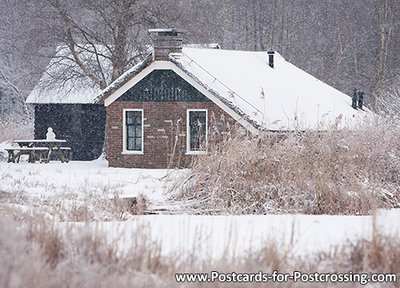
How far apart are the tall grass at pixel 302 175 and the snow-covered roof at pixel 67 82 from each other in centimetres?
1500

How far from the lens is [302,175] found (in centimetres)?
1017

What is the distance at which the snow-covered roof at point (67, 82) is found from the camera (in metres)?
24.8

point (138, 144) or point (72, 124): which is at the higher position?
point (72, 124)

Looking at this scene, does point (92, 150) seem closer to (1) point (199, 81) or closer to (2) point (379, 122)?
(1) point (199, 81)

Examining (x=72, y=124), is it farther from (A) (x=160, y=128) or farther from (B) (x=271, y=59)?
(B) (x=271, y=59)

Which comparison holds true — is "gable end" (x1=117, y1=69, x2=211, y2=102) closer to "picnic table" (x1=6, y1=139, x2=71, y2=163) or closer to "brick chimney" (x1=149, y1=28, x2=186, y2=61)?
"brick chimney" (x1=149, y1=28, x2=186, y2=61)

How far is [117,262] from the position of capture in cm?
462

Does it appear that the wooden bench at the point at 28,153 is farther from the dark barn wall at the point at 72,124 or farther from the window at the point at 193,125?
the window at the point at 193,125

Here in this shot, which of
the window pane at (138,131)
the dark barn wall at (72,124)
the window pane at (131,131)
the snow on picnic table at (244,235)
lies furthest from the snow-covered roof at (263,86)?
the snow on picnic table at (244,235)

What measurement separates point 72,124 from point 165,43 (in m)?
8.29

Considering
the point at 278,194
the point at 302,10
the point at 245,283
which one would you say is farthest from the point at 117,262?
the point at 302,10

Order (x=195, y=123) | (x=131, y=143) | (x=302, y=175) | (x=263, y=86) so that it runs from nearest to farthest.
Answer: (x=302, y=175) → (x=195, y=123) → (x=131, y=143) → (x=263, y=86)

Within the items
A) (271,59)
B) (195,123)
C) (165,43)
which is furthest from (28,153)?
(271,59)

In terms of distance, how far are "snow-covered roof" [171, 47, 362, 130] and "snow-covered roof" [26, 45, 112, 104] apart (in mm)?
5198
